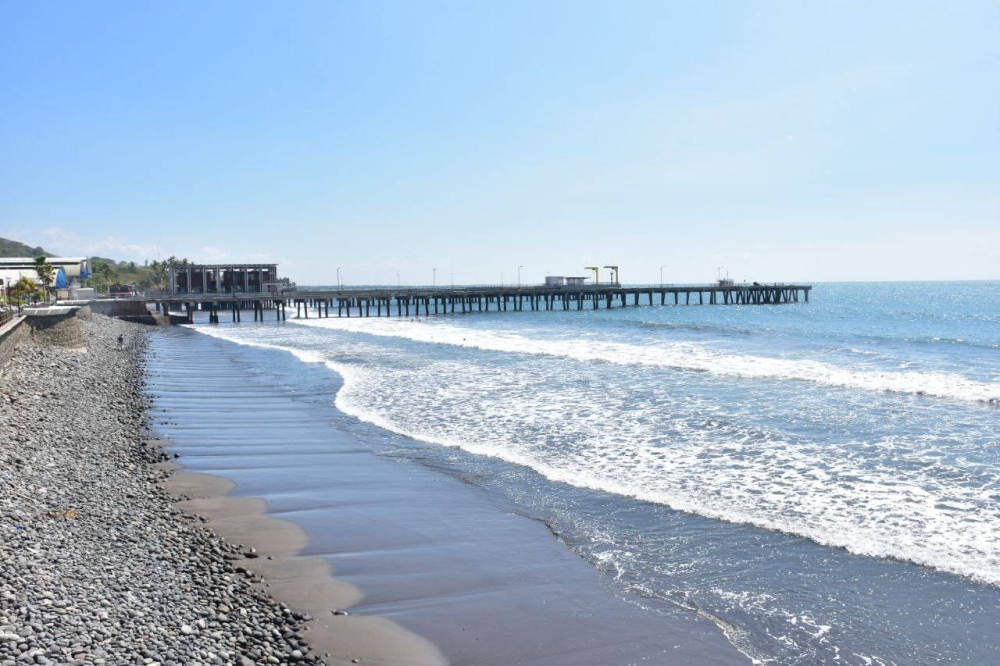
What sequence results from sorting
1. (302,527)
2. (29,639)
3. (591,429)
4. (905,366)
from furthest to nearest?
(905,366) < (591,429) < (302,527) < (29,639)

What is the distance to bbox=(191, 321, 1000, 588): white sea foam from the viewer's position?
8891 mm

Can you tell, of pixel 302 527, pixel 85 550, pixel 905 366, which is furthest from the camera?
pixel 905 366

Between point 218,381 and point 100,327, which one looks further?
point 100,327

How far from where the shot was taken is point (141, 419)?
15719 mm

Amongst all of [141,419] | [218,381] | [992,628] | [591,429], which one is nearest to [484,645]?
[992,628]

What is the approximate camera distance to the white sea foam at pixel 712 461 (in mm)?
8891

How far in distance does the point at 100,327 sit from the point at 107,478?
35.1 m

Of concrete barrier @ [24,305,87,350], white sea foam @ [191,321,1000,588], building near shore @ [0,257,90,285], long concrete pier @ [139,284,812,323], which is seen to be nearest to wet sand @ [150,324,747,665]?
white sea foam @ [191,321,1000,588]

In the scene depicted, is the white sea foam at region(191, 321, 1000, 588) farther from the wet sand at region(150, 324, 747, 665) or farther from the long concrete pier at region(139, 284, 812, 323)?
the long concrete pier at region(139, 284, 812, 323)

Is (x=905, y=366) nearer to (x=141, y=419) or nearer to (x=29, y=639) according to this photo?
(x=141, y=419)

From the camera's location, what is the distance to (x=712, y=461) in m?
12.3

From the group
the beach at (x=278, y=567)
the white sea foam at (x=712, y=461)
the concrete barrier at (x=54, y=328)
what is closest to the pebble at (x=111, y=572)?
the beach at (x=278, y=567)

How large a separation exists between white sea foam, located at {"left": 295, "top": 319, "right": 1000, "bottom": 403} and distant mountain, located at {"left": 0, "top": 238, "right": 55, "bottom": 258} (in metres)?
143

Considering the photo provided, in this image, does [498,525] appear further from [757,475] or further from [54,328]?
[54,328]
